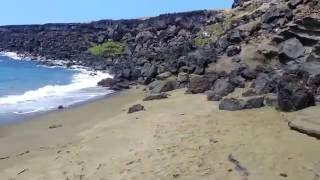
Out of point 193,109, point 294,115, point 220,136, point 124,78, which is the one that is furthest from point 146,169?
point 124,78

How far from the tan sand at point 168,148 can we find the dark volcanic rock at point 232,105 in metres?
0.33

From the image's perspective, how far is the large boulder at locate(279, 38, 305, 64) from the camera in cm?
2219

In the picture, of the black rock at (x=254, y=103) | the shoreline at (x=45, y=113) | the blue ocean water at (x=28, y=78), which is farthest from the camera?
the blue ocean water at (x=28, y=78)

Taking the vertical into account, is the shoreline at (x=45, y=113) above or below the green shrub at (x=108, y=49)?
below

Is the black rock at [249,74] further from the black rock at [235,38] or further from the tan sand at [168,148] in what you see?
the black rock at [235,38]

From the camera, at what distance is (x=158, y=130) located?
15508mm

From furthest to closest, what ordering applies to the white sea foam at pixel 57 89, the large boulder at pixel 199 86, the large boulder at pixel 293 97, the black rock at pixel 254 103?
the white sea foam at pixel 57 89, the large boulder at pixel 199 86, the black rock at pixel 254 103, the large boulder at pixel 293 97

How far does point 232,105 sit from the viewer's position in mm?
17375

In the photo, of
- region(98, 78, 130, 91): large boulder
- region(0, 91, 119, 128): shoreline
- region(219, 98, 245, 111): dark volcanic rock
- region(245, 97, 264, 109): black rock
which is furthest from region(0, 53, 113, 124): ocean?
region(245, 97, 264, 109): black rock

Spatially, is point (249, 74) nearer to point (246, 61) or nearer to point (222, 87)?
point (222, 87)

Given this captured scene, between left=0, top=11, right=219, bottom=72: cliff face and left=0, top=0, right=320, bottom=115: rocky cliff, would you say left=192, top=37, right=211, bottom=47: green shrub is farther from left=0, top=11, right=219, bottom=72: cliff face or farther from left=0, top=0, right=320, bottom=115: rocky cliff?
left=0, top=11, right=219, bottom=72: cliff face

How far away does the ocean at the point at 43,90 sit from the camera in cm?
2517

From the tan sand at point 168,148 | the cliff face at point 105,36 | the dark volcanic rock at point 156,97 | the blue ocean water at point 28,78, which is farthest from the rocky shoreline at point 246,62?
the blue ocean water at point 28,78

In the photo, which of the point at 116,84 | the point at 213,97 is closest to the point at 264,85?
the point at 213,97
